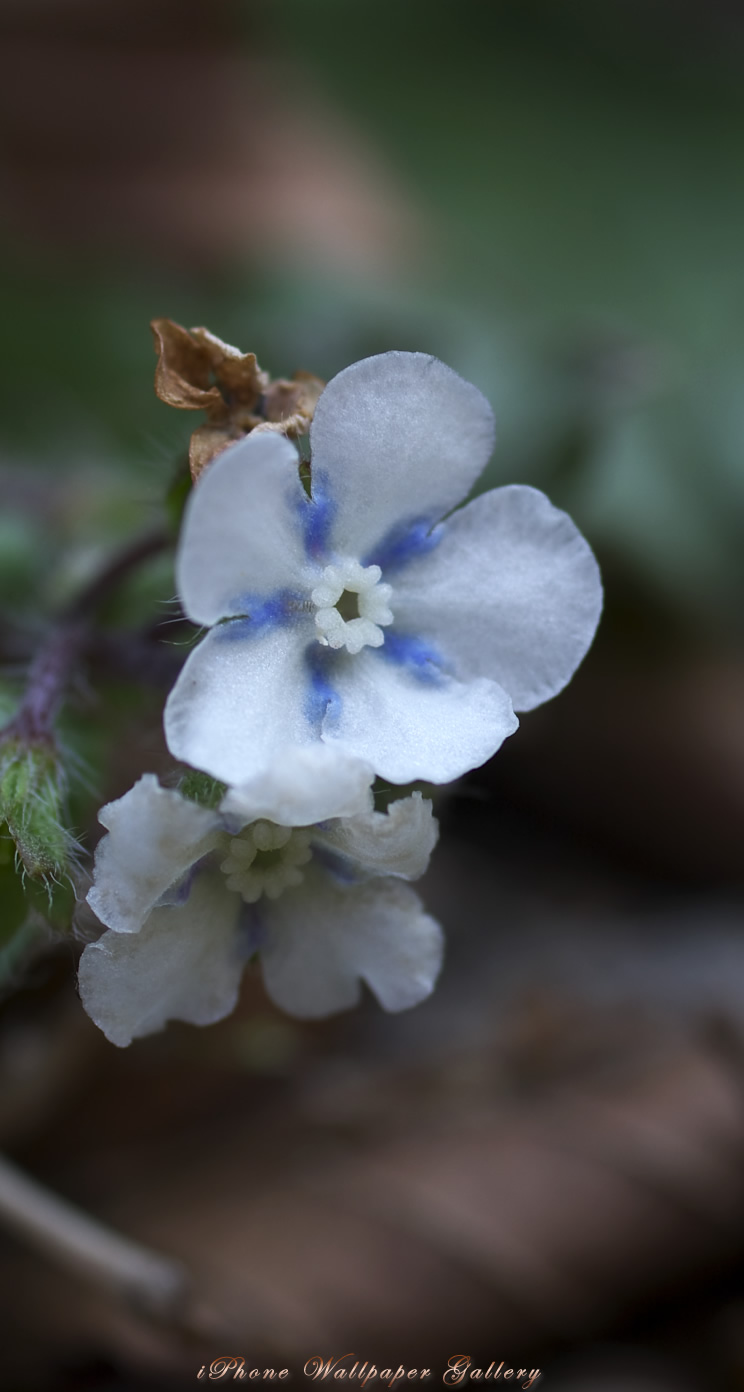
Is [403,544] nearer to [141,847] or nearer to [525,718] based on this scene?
[141,847]

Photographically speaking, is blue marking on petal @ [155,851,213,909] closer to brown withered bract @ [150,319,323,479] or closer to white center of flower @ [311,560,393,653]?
white center of flower @ [311,560,393,653]

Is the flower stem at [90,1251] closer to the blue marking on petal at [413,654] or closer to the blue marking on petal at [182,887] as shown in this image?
the blue marking on petal at [182,887]

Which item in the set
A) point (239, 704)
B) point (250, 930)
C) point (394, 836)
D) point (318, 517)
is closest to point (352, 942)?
point (250, 930)

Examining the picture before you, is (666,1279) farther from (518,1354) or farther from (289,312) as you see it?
(289,312)

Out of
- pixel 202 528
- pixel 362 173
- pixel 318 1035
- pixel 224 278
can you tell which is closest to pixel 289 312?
pixel 224 278

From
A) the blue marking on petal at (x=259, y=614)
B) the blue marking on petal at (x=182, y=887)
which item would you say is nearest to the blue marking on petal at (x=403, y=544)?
the blue marking on petal at (x=259, y=614)
